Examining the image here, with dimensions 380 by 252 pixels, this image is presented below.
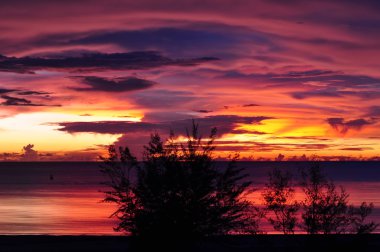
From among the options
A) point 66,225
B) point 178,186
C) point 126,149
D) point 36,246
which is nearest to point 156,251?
point 178,186

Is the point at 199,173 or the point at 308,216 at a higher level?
the point at 199,173

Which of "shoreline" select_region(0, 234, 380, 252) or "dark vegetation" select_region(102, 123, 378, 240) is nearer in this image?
"dark vegetation" select_region(102, 123, 378, 240)

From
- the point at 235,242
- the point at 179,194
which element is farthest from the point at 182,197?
the point at 235,242

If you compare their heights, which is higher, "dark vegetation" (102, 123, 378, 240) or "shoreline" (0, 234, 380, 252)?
"dark vegetation" (102, 123, 378, 240)

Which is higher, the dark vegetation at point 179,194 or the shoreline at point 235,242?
the dark vegetation at point 179,194

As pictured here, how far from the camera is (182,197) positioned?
25062 mm

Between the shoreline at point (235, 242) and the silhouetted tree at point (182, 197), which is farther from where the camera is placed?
the shoreline at point (235, 242)

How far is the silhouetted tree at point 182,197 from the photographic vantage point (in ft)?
81.0

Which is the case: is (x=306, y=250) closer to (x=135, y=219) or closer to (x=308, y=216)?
(x=308, y=216)

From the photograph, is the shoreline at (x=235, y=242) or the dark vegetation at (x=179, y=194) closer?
the dark vegetation at (x=179, y=194)

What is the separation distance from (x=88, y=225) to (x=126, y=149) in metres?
36.8

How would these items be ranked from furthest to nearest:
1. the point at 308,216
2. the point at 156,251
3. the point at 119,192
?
the point at 308,216 → the point at 119,192 → the point at 156,251

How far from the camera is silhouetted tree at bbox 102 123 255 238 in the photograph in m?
24.7

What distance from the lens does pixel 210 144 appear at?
26.4 meters
